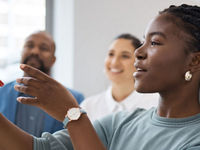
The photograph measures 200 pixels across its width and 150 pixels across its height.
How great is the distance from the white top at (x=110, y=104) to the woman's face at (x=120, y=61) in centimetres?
14

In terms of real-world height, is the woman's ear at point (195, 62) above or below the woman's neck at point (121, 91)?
above

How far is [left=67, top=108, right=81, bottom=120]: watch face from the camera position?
83cm

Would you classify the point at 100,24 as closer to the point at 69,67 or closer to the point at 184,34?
the point at 69,67

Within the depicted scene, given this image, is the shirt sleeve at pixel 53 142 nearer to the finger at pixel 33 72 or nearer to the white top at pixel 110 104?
the finger at pixel 33 72

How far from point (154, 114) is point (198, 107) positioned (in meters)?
0.11

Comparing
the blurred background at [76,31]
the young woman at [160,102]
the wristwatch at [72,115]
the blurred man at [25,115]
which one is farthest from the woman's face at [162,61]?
the blurred background at [76,31]

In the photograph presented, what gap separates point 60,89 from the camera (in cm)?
83

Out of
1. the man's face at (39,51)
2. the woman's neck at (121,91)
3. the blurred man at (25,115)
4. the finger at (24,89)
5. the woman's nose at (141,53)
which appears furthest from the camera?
the woman's neck at (121,91)

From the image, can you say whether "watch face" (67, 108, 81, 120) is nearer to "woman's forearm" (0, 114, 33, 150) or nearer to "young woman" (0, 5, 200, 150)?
"young woman" (0, 5, 200, 150)

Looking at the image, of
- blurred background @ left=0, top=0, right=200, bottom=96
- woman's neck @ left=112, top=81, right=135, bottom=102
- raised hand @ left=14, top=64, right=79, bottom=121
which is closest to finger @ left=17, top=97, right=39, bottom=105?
raised hand @ left=14, top=64, right=79, bottom=121

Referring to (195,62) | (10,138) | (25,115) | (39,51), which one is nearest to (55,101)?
(10,138)

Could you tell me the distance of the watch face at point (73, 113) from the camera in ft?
2.71

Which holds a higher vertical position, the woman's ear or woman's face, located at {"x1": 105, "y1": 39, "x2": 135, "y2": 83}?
the woman's ear

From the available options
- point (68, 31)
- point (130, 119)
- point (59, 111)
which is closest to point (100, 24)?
point (68, 31)
